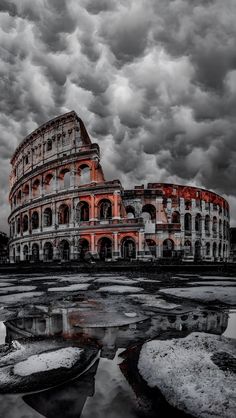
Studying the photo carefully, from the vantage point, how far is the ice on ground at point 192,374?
0.90 metres

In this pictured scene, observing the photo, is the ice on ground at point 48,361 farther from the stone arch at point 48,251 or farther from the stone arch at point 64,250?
the stone arch at point 48,251

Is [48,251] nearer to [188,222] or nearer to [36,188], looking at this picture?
[36,188]

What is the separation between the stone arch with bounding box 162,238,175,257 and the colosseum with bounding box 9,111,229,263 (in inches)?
3.6

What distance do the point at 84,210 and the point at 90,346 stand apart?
23481 mm

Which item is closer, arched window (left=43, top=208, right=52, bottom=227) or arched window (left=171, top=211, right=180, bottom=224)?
arched window (left=43, top=208, right=52, bottom=227)

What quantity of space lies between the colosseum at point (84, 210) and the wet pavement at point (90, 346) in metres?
16.1

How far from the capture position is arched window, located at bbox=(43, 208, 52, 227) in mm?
23750

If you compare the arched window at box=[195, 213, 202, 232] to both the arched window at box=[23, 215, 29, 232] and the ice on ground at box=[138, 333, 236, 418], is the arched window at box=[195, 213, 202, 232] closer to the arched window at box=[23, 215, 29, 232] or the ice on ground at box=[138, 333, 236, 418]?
the arched window at box=[23, 215, 29, 232]

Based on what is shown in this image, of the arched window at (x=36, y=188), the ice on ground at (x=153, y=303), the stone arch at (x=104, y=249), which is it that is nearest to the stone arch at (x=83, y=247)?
the stone arch at (x=104, y=249)

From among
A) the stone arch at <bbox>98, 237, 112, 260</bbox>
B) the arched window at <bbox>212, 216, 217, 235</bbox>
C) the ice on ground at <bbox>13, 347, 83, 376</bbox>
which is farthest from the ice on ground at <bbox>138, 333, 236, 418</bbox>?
the arched window at <bbox>212, 216, 217, 235</bbox>

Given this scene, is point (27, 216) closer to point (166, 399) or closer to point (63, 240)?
point (63, 240)

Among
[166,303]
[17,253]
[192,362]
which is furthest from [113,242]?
[192,362]

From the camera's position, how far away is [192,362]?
49.1 inches

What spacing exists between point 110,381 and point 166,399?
0.26 metres
